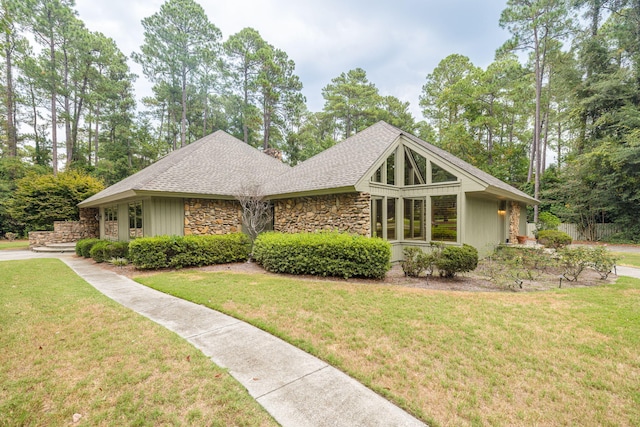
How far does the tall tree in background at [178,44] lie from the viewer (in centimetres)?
2111

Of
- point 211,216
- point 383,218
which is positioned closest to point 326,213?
point 383,218

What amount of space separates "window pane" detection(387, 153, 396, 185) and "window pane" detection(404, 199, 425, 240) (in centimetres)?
96

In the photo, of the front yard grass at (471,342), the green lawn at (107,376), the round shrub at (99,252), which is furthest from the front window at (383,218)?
the round shrub at (99,252)

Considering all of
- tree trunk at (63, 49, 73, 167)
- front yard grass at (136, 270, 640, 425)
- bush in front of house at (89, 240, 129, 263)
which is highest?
tree trunk at (63, 49, 73, 167)

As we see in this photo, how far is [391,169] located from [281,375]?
8.44m

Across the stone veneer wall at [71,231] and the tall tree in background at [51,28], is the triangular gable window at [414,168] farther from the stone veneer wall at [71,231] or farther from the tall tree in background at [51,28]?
the tall tree in background at [51,28]

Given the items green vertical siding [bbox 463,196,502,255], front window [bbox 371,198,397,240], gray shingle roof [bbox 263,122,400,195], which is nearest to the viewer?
gray shingle roof [bbox 263,122,400,195]

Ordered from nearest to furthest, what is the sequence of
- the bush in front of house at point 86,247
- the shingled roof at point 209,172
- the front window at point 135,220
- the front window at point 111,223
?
1. the shingled roof at point 209,172
2. the front window at point 135,220
3. the bush in front of house at point 86,247
4. the front window at point 111,223

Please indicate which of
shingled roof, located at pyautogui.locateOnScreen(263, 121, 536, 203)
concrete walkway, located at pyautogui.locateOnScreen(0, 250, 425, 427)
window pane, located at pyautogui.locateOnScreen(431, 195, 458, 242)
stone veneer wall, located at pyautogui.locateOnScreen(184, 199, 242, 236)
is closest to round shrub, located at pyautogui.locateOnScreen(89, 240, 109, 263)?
stone veneer wall, located at pyautogui.locateOnScreen(184, 199, 242, 236)

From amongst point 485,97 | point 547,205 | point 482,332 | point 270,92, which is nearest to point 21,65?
point 270,92

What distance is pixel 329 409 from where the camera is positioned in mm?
2449

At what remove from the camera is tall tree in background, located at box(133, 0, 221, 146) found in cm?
2111

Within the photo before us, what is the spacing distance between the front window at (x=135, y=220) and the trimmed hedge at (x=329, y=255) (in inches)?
236

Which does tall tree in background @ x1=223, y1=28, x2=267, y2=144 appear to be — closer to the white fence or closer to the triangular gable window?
the triangular gable window
